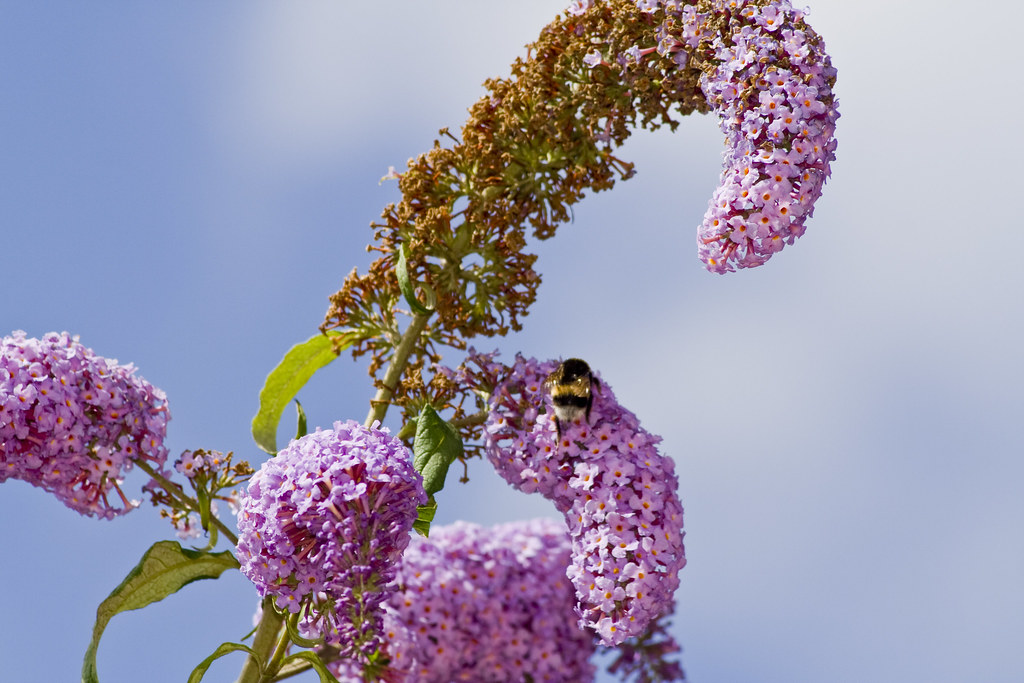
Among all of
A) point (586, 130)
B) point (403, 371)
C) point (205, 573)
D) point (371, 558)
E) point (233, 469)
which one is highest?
point (586, 130)

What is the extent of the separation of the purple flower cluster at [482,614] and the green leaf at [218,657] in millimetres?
1084

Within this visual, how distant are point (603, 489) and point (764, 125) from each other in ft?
4.96

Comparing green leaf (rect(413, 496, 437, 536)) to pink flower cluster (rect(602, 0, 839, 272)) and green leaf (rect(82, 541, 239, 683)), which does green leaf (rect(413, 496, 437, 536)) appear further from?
pink flower cluster (rect(602, 0, 839, 272))

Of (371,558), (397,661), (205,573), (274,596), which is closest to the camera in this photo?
(371,558)

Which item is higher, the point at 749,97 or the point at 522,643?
the point at 749,97

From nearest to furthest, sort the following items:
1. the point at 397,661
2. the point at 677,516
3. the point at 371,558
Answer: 1. the point at 371,558
2. the point at 677,516
3. the point at 397,661

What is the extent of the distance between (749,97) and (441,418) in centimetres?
173

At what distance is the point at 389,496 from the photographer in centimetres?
408

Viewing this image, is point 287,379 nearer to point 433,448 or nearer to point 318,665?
point 433,448

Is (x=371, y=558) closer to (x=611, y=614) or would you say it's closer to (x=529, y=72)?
(x=611, y=614)

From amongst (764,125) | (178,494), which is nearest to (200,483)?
(178,494)

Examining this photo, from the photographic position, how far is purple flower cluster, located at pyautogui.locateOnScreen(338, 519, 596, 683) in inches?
230

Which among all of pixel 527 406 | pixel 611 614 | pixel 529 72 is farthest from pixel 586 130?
pixel 611 614

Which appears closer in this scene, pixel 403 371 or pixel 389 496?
pixel 389 496
